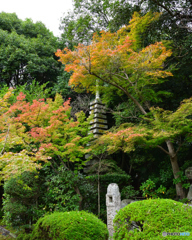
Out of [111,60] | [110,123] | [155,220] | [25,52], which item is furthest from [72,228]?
[25,52]

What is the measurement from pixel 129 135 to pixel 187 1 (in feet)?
21.3

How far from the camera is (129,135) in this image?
21.1ft

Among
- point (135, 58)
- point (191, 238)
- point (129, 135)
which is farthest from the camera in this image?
point (135, 58)

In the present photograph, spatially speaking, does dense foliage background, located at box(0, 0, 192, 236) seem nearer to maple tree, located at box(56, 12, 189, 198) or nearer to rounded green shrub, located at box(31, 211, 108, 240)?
maple tree, located at box(56, 12, 189, 198)

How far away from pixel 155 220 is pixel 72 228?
1916 mm

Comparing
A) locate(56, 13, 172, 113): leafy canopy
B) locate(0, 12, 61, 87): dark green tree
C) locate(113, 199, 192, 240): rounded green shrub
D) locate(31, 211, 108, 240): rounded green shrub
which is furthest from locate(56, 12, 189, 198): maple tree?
locate(0, 12, 61, 87): dark green tree

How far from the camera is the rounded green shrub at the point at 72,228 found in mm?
3945

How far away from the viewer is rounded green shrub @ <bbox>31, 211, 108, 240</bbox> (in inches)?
155

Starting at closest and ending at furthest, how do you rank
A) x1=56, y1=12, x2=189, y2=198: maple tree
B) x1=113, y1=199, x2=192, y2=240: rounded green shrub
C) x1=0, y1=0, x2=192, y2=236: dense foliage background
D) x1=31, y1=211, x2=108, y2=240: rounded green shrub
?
1. x1=113, y1=199, x2=192, y2=240: rounded green shrub
2. x1=31, y1=211, x2=108, y2=240: rounded green shrub
3. x1=0, y1=0, x2=192, y2=236: dense foliage background
4. x1=56, y1=12, x2=189, y2=198: maple tree

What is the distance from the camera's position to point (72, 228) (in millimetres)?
3973

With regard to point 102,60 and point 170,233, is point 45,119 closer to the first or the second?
point 102,60

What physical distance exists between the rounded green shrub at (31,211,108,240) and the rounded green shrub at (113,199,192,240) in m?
1.16

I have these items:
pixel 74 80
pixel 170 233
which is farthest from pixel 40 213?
pixel 170 233

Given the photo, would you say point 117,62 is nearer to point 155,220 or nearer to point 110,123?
point 110,123
